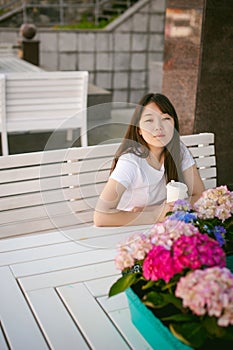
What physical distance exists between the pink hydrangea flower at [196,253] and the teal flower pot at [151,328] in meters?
0.16

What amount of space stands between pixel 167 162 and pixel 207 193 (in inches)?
24.2

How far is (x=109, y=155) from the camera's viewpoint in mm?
2709

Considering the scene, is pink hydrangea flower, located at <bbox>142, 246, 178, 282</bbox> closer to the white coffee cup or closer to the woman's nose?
the white coffee cup

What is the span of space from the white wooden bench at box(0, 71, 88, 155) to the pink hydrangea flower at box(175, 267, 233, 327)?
2.95 m

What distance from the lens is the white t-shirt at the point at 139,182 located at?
88.1 inches

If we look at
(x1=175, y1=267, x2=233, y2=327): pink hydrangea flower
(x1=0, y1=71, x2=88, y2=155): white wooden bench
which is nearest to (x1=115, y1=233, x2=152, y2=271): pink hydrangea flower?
(x1=175, y1=267, x2=233, y2=327): pink hydrangea flower

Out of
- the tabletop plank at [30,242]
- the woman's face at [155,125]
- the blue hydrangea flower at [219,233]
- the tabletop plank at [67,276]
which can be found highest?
the woman's face at [155,125]

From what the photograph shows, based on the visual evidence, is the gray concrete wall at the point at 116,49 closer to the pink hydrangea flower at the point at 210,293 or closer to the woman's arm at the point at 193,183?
the woman's arm at the point at 193,183

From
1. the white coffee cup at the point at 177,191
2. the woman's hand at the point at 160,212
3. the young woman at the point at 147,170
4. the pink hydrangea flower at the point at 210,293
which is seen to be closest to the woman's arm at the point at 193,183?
the young woman at the point at 147,170

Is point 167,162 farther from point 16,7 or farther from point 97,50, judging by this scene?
point 16,7

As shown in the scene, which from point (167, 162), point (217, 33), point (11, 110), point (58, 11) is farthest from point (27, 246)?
point (58, 11)

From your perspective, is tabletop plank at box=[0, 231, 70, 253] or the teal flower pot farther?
tabletop plank at box=[0, 231, 70, 253]

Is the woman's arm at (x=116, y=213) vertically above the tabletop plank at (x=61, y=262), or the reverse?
the woman's arm at (x=116, y=213)

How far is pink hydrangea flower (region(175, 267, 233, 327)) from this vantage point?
3.78 ft
